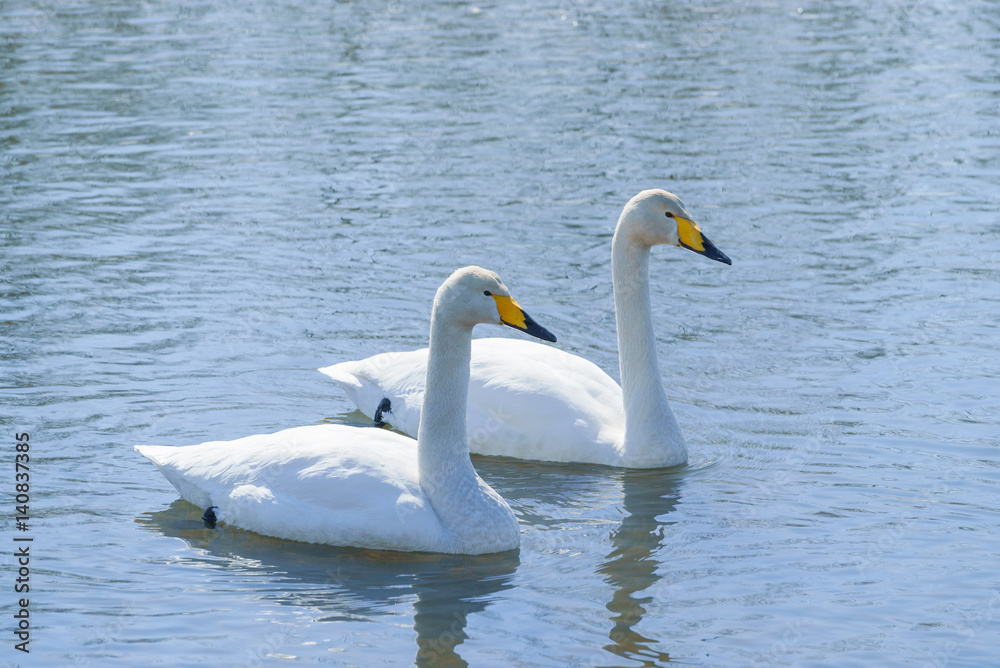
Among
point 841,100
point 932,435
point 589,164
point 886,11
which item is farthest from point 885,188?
point 886,11

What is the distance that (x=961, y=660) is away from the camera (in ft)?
22.6

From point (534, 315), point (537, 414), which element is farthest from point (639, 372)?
point (534, 315)

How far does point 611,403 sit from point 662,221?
138 centimetres

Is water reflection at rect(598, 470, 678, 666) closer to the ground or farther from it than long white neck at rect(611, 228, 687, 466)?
closer to the ground

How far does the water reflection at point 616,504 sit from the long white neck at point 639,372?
168mm

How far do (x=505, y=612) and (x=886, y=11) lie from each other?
2448cm

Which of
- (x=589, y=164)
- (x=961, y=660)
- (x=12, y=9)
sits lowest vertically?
(x=961, y=660)

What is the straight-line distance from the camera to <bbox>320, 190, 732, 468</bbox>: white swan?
9594 mm

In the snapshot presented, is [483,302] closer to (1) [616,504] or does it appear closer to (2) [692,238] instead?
(1) [616,504]

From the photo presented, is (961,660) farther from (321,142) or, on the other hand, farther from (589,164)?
(321,142)

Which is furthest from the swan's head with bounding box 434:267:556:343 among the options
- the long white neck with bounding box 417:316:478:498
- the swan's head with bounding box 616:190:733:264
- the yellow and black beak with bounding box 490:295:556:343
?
the swan's head with bounding box 616:190:733:264

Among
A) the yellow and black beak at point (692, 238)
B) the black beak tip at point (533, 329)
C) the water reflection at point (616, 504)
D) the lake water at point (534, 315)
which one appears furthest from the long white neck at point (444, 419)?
the yellow and black beak at point (692, 238)

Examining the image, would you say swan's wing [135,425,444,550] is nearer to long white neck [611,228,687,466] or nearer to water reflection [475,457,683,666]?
water reflection [475,457,683,666]

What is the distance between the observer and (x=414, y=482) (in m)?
8.12
